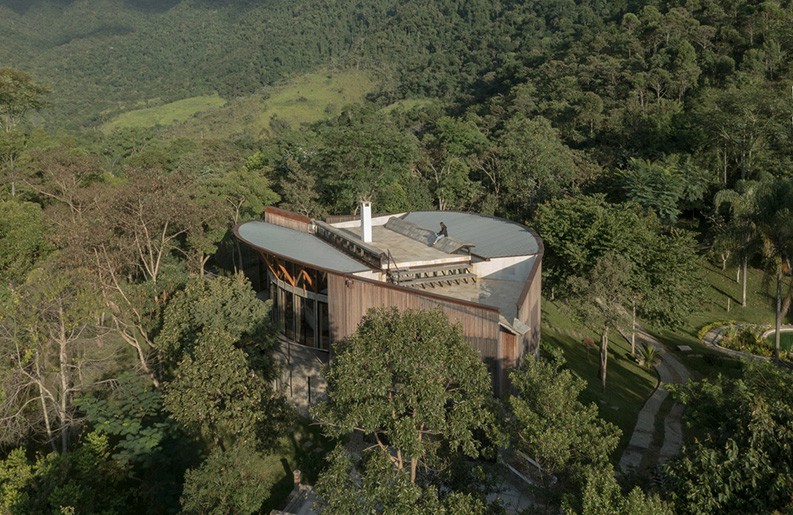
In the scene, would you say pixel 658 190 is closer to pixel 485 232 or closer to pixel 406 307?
pixel 485 232

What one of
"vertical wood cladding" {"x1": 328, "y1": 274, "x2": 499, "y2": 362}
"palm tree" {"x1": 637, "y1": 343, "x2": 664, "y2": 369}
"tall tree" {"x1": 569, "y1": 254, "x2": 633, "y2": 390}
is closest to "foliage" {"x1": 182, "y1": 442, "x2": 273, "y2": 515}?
"vertical wood cladding" {"x1": 328, "y1": 274, "x2": 499, "y2": 362}

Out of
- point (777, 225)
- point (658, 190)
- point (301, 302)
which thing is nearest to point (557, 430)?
point (301, 302)

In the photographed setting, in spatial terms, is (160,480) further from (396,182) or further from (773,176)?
(773,176)

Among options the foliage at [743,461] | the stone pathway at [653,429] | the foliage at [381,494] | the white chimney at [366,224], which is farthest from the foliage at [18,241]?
the foliage at [743,461]

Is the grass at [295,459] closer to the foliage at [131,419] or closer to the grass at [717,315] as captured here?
the foliage at [131,419]

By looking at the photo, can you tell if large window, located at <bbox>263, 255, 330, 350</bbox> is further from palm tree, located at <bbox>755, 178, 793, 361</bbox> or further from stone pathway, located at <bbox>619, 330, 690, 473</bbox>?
palm tree, located at <bbox>755, 178, 793, 361</bbox>

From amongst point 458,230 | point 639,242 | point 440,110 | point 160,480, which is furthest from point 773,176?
point 440,110
